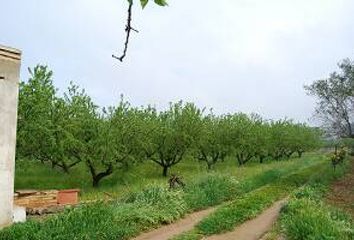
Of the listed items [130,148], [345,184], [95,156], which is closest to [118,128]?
[130,148]

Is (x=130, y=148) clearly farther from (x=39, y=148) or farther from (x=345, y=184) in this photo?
(x=345, y=184)

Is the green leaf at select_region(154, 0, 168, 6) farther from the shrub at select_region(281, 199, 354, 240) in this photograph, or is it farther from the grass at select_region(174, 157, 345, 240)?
the grass at select_region(174, 157, 345, 240)

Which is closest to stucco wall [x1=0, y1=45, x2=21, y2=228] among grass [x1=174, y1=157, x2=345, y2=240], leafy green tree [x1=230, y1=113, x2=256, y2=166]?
grass [x1=174, y1=157, x2=345, y2=240]

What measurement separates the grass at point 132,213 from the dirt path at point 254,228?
2.54 m

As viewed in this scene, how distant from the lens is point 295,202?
58.6ft

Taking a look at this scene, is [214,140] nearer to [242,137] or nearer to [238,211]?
[242,137]

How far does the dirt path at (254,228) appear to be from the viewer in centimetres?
1611

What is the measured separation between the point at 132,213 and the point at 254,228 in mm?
3753

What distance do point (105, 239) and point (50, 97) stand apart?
1518 centimetres

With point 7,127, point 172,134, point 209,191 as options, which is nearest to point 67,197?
point 209,191

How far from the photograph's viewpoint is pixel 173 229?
1769 centimetres

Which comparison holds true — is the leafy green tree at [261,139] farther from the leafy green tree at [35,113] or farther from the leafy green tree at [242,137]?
the leafy green tree at [35,113]

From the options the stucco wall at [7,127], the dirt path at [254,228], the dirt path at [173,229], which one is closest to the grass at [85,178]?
the dirt path at [173,229]

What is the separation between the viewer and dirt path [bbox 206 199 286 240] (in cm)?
1611
